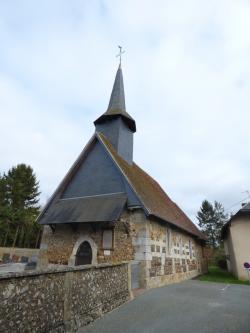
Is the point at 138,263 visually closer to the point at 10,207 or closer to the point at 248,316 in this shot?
the point at 248,316

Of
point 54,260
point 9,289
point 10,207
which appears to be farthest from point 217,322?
point 10,207

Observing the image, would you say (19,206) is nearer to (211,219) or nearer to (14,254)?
(14,254)

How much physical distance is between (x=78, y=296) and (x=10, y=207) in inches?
1096

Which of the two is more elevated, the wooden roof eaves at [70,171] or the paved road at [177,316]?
the wooden roof eaves at [70,171]

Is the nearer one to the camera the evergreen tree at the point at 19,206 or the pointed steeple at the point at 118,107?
the pointed steeple at the point at 118,107

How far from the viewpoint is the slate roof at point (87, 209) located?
8914 mm

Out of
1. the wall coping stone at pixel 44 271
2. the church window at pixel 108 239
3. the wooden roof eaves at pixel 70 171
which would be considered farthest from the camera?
the wooden roof eaves at pixel 70 171

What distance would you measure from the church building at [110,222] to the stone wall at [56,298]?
7.92 ft

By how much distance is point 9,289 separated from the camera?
3.25m

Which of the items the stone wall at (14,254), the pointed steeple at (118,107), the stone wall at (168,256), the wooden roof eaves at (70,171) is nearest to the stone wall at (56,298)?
the stone wall at (168,256)

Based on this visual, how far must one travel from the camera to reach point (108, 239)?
9.34 m

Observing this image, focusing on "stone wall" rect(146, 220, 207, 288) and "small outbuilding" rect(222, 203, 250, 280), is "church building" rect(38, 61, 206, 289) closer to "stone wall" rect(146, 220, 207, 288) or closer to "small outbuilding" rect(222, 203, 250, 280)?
"stone wall" rect(146, 220, 207, 288)

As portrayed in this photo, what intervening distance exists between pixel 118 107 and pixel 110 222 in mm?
7848

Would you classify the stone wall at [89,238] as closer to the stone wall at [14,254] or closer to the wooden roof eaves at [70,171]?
the wooden roof eaves at [70,171]
